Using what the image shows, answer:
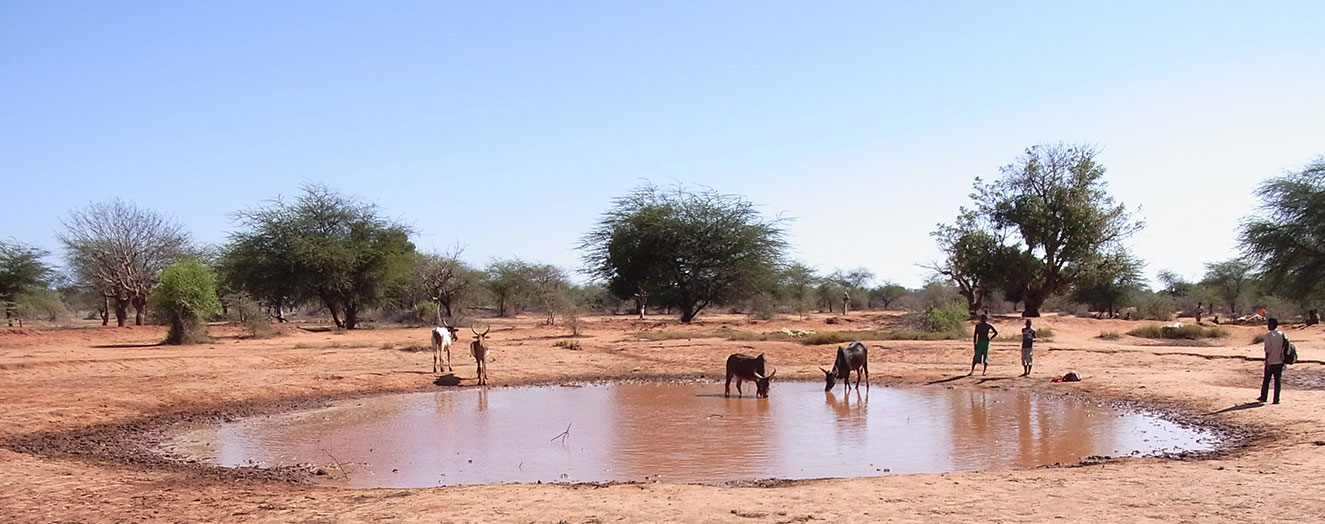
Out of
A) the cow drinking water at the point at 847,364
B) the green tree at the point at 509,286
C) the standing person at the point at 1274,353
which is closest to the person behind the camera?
the standing person at the point at 1274,353

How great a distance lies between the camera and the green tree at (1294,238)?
1241 inches

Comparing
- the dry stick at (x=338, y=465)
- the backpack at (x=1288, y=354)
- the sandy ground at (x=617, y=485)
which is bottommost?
the dry stick at (x=338, y=465)

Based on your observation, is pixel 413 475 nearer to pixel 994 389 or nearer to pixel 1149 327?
pixel 994 389

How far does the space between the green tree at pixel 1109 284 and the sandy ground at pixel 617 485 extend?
12.6m

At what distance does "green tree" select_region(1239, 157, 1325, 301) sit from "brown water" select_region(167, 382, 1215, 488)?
70.9 ft

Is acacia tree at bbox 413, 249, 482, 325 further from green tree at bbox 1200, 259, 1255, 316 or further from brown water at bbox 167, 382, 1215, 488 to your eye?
green tree at bbox 1200, 259, 1255, 316

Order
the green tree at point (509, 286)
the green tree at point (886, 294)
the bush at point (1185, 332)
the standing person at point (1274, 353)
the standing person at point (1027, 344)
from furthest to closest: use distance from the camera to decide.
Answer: the green tree at point (886, 294), the green tree at point (509, 286), the bush at point (1185, 332), the standing person at point (1027, 344), the standing person at point (1274, 353)

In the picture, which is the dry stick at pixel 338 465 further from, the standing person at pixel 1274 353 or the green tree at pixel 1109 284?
the green tree at pixel 1109 284

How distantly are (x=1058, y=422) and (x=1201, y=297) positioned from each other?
56.2 meters

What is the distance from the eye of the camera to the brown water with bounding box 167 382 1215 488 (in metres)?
10.5

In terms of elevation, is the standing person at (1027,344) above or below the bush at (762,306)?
below

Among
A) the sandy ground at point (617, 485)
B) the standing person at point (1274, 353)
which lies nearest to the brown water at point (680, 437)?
the sandy ground at point (617, 485)

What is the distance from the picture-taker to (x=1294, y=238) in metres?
32.1

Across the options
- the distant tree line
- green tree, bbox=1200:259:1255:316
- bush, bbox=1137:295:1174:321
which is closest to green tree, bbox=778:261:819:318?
the distant tree line
